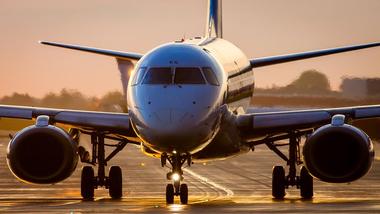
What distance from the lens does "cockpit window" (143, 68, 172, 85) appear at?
27.9 metres

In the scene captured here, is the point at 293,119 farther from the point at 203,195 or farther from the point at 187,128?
the point at 187,128

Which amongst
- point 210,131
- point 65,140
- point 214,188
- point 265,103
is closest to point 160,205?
point 210,131

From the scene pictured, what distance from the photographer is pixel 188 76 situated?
2817 cm

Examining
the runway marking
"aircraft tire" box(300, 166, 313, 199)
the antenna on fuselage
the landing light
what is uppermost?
the antenna on fuselage

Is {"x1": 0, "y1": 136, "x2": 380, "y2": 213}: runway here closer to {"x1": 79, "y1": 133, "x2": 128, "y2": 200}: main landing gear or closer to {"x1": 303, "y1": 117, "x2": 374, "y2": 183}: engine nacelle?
{"x1": 79, "y1": 133, "x2": 128, "y2": 200}: main landing gear

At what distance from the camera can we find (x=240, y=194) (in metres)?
32.6

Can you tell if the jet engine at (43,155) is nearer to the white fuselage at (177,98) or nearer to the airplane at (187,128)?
the airplane at (187,128)

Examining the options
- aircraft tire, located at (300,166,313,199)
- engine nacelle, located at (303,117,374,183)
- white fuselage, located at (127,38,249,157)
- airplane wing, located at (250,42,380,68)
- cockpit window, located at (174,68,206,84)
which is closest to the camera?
white fuselage, located at (127,38,249,157)

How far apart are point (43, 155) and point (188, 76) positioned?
4146 mm

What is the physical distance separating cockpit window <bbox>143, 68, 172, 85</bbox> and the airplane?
0.07 feet

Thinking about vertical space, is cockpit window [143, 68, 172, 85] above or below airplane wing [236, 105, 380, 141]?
above

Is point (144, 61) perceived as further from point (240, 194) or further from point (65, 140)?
point (240, 194)

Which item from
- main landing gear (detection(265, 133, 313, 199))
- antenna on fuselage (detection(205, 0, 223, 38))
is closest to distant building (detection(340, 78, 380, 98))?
antenna on fuselage (detection(205, 0, 223, 38))

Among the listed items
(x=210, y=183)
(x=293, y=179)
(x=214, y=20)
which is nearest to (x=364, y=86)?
(x=214, y=20)
